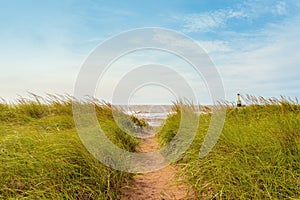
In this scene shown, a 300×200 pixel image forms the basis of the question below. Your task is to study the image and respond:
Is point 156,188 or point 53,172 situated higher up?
point 53,172

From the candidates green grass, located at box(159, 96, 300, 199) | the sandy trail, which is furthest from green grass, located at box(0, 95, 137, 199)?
green grass, located at box(159, 96, 300, 199)

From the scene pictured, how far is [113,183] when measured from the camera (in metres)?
3.25

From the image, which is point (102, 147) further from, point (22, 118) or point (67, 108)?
point (67, 108)

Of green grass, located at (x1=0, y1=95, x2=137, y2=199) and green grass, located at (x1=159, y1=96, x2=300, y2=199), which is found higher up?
green grass, located at (x1=159, y1=96, x2=300, y2=199)

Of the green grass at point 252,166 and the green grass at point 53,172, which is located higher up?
the green grass at point 252,166

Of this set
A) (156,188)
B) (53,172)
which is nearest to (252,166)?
(156,188)

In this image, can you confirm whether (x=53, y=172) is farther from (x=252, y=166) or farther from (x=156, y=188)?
(x=252, y=166)

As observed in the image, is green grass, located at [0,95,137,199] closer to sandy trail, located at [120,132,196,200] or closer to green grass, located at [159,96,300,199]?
sandy trail, located at [120,132,196,200]

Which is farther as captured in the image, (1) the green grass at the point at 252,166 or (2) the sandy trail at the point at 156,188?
(2) the sandy trail at the point at 156,188

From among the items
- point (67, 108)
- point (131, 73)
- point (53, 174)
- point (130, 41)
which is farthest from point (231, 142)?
point (67, 108)

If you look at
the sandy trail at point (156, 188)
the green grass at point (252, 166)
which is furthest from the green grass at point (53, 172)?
the green grass at point (252, 166)

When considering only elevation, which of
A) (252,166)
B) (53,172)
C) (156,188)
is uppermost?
(252,166)

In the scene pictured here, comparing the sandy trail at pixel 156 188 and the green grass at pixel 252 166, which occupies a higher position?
the green grass at pixel 252 166

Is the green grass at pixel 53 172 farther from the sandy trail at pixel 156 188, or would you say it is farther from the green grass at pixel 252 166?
the green grass at pixel 252 166
